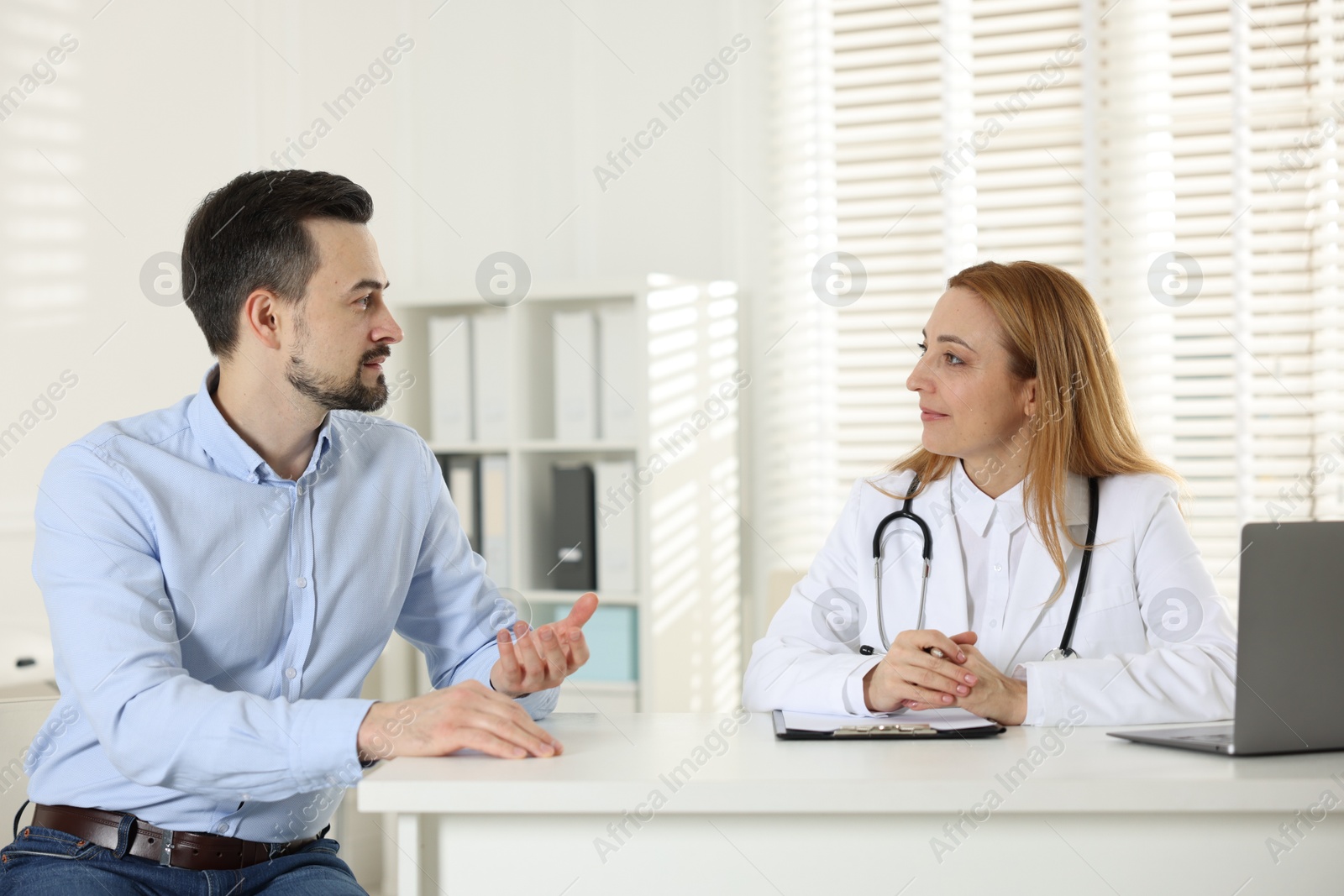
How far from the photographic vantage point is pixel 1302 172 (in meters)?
3.33

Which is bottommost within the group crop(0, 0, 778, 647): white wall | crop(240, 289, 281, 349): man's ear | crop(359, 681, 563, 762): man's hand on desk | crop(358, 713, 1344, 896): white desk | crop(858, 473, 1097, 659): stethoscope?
crop(358, 713, 1344, 896): white desk

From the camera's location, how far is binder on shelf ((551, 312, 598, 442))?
333 cm

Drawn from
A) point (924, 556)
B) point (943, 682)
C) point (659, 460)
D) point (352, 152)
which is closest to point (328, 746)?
point (943, 682)

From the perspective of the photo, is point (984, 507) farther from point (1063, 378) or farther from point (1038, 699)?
point (1038, 699)

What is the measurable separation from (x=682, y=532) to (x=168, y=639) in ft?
6.32

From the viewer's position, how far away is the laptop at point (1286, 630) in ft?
3.98

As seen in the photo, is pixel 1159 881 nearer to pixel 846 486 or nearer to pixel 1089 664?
pixel 1089 664

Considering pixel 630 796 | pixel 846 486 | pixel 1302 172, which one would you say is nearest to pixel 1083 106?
pixel 1302 172

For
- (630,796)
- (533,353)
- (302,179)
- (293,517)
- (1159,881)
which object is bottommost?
(1159,881)

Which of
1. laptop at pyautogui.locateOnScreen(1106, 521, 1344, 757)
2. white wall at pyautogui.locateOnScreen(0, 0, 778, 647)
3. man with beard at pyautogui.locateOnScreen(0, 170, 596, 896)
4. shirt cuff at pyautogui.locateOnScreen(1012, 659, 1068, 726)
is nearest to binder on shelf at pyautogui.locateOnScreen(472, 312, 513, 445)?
white wall at pyautogui.locateOnScreen(0, 0, 778, 647)

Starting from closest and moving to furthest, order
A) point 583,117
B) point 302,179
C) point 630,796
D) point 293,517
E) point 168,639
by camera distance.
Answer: point 630,796 → point 168,639 → point 293,517 → point 302,179 → point 583,117

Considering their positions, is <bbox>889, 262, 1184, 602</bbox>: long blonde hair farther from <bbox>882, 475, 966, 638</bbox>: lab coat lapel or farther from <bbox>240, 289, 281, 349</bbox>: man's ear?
<bbox>240, 289, 281, 349</bbox>: man's ear

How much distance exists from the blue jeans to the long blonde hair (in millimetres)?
1159

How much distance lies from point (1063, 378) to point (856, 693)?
29.0 inches
